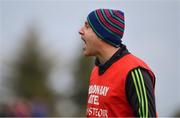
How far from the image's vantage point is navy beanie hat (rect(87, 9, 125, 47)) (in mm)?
6840

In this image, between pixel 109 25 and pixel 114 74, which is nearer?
pixel 114 74

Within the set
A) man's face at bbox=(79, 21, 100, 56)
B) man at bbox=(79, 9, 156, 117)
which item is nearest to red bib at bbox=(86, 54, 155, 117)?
man at bbox=(79, 9, 156, 117)

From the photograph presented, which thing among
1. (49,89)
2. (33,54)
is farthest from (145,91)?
(33,54)

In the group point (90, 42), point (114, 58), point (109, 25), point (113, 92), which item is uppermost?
point (109, 25)

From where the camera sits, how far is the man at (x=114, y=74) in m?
6.36

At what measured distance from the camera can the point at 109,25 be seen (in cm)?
689

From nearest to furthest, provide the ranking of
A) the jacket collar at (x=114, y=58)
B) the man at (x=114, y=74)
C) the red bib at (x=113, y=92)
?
1. the man at (x=114, y=74)
2. the red bib at (x=113, y=92)
3. the jacket collar at (x=114, y=58)

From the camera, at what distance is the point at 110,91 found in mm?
6543

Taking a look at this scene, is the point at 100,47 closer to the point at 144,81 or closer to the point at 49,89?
the point at 144,81

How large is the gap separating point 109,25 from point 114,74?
498 mm

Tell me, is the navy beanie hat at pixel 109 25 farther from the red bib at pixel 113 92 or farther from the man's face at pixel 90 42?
the red bib at pixel 113 92

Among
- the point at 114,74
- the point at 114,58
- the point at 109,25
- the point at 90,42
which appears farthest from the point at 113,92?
the point at 109,25

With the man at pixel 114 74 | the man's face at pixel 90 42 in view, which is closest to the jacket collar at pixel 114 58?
the man at pixel 114 74

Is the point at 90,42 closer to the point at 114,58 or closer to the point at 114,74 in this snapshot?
the point at 114,58
